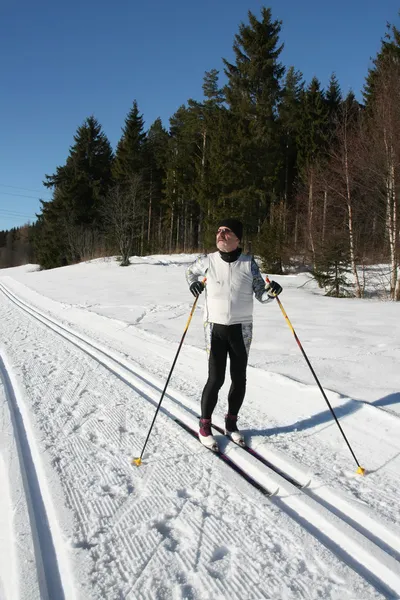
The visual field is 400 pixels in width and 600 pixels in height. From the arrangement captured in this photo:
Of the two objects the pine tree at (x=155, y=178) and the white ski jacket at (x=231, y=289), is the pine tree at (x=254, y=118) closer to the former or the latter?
the pine tree at (x=155, y=178)

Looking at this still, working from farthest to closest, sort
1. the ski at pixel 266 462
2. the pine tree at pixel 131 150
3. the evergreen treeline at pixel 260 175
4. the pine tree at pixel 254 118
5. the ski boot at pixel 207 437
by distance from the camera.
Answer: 1. the pine tree at pixel 131 150
2. the pine tree at pixel 254 118
3. the evergreen treeline at pixel 260 175
4. the ski boot at pixel 207 437
5. the ski at pixel 266 462

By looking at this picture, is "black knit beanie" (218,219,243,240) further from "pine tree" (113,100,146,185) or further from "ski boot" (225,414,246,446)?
"pine tree" (113,100,146,185)

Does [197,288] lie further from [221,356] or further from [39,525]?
[39,525]

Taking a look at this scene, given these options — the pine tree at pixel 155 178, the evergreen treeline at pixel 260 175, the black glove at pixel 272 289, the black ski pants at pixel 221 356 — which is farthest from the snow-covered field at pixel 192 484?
the pine tree at pixel 155 178

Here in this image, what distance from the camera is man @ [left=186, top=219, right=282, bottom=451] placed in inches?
132

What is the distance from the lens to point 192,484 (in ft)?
9.02

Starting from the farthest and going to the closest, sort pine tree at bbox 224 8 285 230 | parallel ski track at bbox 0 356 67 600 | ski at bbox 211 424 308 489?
pine tree at bbox 224 8 285 230
ski at bbox 211 424 308 489
parallel ski track at bbox 0 356 67 600

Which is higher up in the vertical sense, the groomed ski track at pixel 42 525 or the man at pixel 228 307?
the man at pixel 228 307

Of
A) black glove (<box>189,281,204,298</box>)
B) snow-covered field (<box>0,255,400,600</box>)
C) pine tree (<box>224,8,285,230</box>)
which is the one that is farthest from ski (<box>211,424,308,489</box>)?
pine tree (<box>224,8,285,230</box>)

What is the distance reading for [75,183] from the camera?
3816 centimetres

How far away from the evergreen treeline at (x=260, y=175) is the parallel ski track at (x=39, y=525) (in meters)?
13.6

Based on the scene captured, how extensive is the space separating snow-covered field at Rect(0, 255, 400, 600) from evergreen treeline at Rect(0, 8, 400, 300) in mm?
10231

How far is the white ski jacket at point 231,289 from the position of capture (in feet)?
11.0

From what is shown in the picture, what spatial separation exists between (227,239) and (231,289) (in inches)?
16.7
